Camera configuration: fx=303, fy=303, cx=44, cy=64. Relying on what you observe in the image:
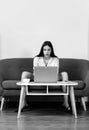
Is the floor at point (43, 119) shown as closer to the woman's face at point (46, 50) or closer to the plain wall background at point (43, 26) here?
the woman's face at point (46, 50)

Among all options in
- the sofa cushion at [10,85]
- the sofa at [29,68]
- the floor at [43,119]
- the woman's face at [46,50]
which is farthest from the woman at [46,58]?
the floor at [43,119]

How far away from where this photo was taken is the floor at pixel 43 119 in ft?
11.9

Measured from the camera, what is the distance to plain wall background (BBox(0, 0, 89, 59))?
608cm

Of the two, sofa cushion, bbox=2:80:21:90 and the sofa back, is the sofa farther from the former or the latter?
sofa cushion, bbox=2:80:21:90

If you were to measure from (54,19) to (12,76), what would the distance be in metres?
1.44

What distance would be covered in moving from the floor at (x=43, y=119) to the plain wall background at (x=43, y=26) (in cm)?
130

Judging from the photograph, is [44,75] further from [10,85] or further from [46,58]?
[46,58]

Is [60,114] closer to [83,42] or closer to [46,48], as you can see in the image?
[46,48]

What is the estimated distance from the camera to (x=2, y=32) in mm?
6078

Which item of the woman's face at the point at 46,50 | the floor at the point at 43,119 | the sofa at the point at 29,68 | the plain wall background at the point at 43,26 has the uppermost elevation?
the plain wall background at the point at 43,26

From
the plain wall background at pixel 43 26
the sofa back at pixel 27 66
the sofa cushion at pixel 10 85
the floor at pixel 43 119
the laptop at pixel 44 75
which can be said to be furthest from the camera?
the plain wall background at pixel 43 26

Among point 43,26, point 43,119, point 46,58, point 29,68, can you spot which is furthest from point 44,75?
point 43,26

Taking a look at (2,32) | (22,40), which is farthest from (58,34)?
(2,32)

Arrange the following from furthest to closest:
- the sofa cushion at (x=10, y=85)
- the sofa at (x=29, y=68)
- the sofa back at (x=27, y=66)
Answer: the sofa back at (x=27, y=66) < the sofa at (x=29, y=68) < the sofa cushion at (x=10, y=85)
